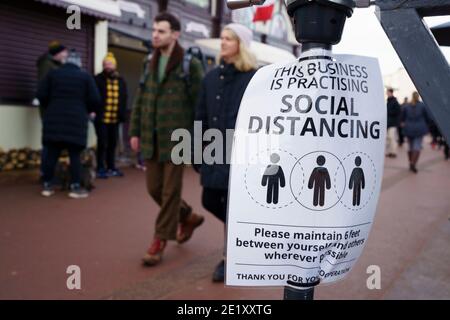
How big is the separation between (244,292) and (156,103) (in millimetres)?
1570

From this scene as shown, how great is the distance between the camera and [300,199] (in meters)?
1.42

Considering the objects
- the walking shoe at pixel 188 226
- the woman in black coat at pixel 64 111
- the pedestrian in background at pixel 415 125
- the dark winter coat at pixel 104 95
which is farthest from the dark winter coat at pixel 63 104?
the pedestrian in background at pixel 415 125

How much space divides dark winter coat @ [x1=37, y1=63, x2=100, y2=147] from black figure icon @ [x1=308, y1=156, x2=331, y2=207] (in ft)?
16.7

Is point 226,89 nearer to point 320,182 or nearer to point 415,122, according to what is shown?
point 320,182

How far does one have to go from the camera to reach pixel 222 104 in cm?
331

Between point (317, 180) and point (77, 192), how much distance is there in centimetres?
528

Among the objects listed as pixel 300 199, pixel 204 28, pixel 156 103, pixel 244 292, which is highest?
pixel 204 28

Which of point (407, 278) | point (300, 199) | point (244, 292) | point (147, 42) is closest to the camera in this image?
point (300, 199)

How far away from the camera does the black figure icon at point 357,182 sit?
4.72ft

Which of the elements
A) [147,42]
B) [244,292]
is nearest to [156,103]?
[244,292]

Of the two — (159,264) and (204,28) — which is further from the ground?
(204,28)

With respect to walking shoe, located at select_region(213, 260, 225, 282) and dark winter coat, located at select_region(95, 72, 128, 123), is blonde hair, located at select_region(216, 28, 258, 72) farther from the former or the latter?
dark winter coat, located at select_region(95, 72, 128, 123)

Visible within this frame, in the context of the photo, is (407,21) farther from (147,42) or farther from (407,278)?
(147,42)
